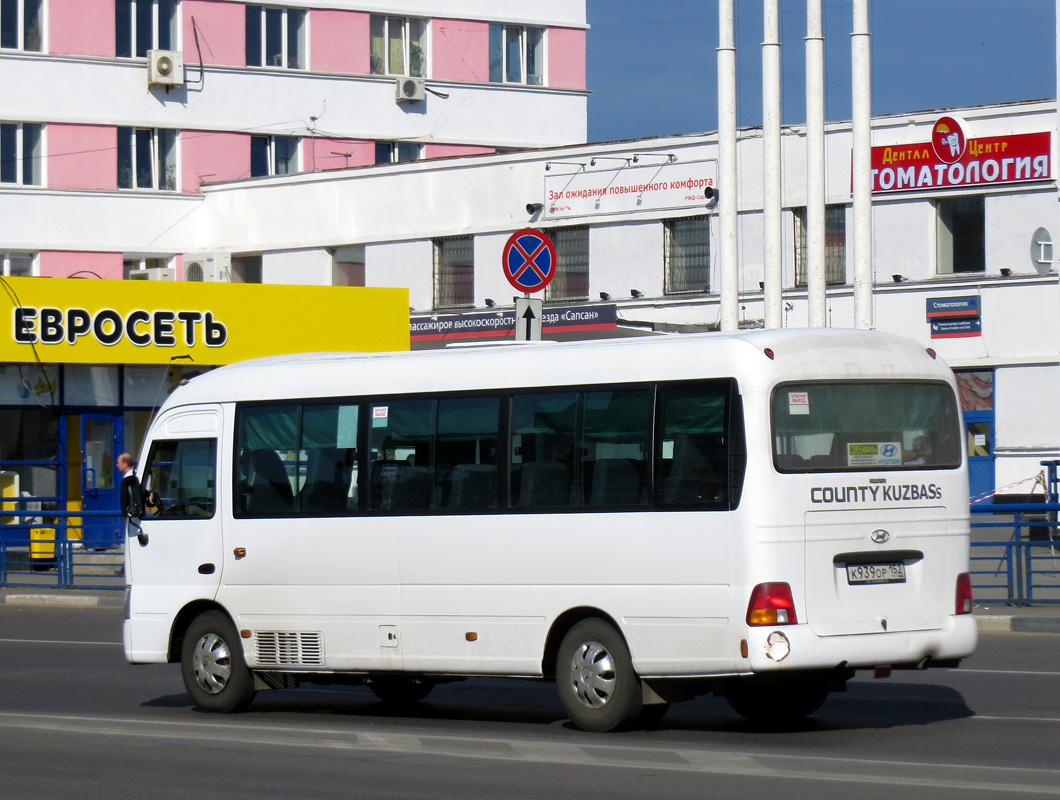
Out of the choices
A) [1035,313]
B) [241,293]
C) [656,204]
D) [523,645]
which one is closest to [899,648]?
[523,645]

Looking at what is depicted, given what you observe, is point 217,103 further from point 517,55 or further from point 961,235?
point 961,235

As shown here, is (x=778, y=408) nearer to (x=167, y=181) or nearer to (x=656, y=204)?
(x=656, y=204)

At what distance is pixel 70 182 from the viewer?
47.5 metres

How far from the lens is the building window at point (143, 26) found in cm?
4809

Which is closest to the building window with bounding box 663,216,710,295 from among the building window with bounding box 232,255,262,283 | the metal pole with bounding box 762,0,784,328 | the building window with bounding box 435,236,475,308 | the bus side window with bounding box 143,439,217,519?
the building window with bounding box 435,236,475,308

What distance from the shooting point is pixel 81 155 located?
47406 mm

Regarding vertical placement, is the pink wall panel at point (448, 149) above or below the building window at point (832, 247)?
above

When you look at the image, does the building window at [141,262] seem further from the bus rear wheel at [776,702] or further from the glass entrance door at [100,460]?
the bus rear wheel at [776,702]

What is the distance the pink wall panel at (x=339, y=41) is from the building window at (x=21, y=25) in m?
7.60

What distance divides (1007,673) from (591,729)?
465 cm

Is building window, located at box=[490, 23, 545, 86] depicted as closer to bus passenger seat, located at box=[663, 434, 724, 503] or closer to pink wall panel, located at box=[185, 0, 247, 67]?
pink wall panel, located at box=[185, 0, 247, 67]

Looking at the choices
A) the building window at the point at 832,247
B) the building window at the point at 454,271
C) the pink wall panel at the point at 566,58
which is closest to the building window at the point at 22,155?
the building window at the point at 454,271

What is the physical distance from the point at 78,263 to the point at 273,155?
21.1 feet

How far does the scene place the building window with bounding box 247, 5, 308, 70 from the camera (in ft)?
164
